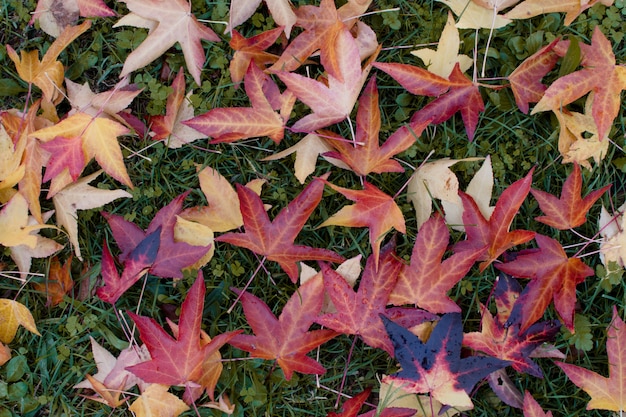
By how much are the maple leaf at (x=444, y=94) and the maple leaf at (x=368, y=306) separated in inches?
17.1

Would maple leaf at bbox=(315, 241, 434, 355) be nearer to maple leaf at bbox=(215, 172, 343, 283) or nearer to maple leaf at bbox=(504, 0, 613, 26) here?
maple leaf at bbox=(215, 172, 343, 283)

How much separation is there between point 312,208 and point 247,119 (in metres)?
0.31

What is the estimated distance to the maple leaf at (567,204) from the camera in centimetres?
163

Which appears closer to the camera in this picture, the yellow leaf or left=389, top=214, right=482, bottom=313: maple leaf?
left=389, top=214, right=482, bottom=313: maple leaf

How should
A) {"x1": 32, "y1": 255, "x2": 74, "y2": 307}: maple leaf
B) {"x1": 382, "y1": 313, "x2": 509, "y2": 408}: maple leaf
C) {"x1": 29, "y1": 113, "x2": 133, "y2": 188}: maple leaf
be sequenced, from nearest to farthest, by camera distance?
1. {"x1": 382, "y1": 313, "x2": 509, "y2": 408}: maple leaf
2. {"x1": 29, "y1": 113, "x2": 133, "y2": 188}: maple leaf
3. {"x1": 32, "y1": 255, "x2": 74, "y2": 307}: maple leaf

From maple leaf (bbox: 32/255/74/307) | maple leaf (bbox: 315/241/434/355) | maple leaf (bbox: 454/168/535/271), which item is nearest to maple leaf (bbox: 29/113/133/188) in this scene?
maple leaf (bbox: 32/255/74/307)

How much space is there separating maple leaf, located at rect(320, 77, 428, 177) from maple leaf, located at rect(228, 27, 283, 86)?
0.31m

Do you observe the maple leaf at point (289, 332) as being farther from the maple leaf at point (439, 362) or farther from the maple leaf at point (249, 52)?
the maple leaf at point (249, 52)

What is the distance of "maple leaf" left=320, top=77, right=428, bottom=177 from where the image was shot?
5.27 feet

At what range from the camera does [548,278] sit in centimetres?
163

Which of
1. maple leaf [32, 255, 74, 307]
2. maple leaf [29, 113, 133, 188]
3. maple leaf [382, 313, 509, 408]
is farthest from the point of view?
maple leaf [32, 255, 74, 307]

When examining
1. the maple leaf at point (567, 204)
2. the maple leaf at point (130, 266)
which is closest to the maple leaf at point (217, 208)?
the maple leaf at point (130, 266)

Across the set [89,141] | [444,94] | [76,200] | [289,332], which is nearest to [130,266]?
[76,200]

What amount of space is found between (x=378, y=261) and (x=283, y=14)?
763mm
